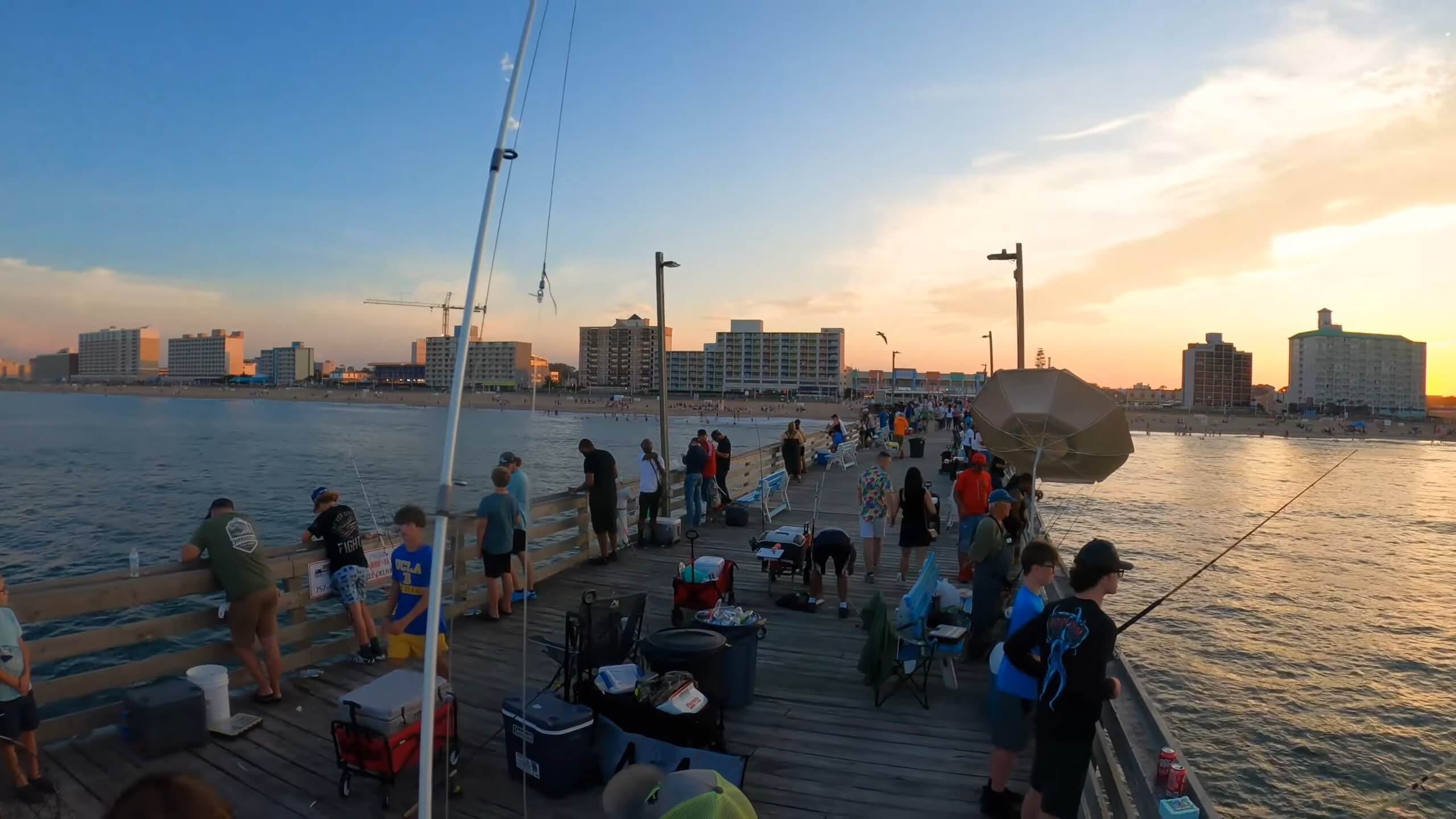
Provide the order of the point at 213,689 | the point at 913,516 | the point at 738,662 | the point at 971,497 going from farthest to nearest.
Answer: the point at 913,516 < the point at 971,497 < the point at 738,662 < the point at 213,689

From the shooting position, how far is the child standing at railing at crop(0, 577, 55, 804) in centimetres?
439

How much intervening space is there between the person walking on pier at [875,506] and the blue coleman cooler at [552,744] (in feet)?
18.4

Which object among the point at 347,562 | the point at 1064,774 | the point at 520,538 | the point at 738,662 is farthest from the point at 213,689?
the point at 1064,774

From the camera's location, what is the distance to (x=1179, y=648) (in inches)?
549

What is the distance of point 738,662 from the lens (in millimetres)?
6270

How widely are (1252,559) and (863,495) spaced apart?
1859cm

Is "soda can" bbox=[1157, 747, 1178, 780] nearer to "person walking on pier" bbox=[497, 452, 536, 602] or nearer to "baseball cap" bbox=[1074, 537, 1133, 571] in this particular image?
"baseball cap" bbox=[1074, 537, 1133, 571]

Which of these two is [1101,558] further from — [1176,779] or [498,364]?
[498,364]

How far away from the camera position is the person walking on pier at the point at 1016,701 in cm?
421

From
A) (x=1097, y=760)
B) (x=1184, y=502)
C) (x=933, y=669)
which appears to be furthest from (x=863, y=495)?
(x=1184, y=502)

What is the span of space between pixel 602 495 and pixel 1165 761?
25.8ft

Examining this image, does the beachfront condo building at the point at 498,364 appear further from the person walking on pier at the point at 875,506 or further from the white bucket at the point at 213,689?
the person walking on pier at the point at 875,506

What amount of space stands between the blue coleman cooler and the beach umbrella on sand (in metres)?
5.69

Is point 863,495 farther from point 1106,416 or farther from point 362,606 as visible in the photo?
point 362,606
